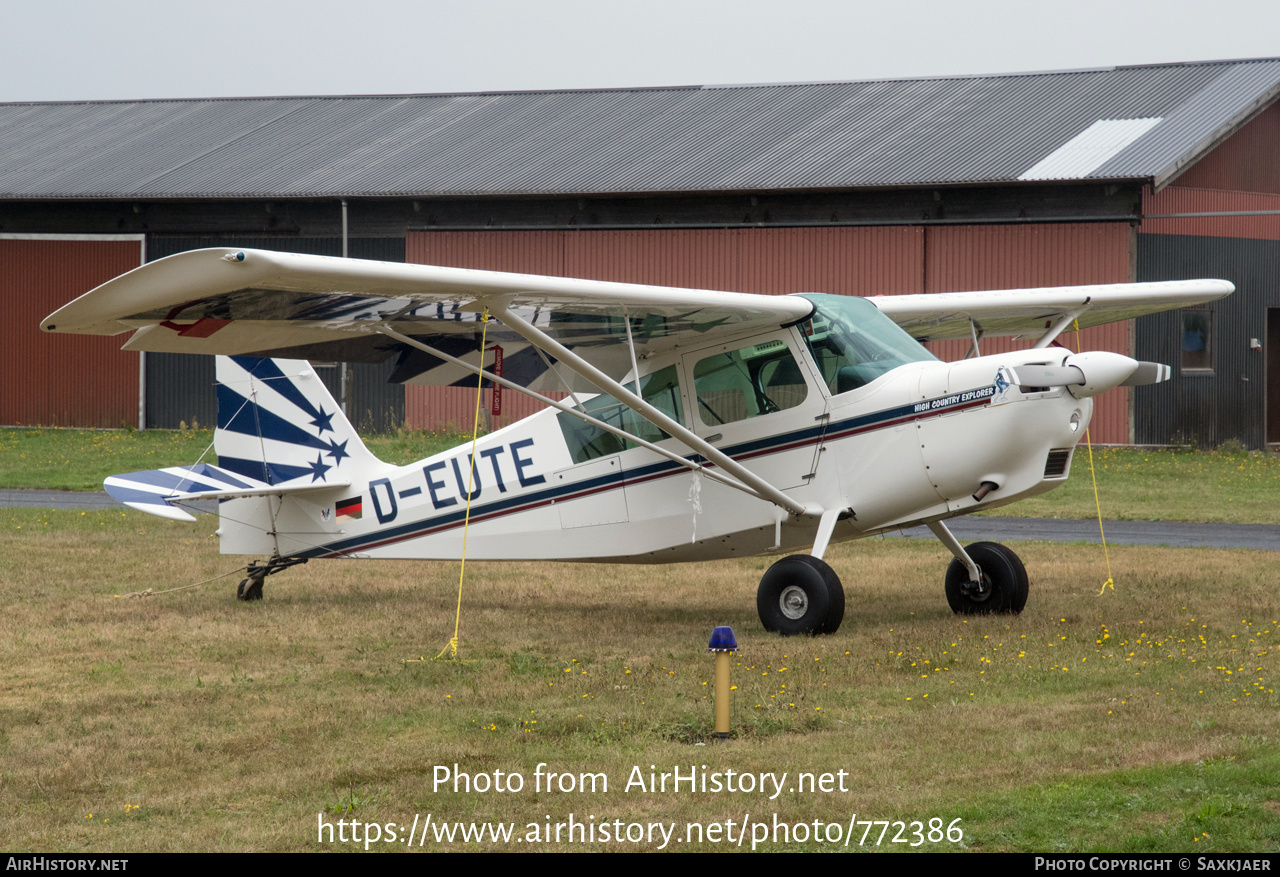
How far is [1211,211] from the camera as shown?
25719 mm

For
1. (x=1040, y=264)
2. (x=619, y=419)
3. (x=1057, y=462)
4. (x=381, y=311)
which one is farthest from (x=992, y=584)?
(x=1040, y=264)

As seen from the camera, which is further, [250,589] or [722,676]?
[250,589]

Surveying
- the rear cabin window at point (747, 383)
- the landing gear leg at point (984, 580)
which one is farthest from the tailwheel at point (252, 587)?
the landing gear leg at point (984, 580)

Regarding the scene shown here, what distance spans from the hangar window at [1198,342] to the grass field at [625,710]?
13244mm

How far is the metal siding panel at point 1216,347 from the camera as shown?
81.5ft

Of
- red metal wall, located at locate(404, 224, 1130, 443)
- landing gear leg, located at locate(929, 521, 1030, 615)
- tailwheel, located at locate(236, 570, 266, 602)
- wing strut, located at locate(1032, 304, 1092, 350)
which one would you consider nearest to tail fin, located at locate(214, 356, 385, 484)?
tailwheel, located at locate(236, 570, 266, 602)

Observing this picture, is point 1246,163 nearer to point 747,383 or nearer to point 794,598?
point 747,383

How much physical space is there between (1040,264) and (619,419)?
51.0ft

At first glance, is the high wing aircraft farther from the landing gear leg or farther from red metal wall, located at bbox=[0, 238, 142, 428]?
red metal wall, located at bbox=[0, 238, 142, 428]

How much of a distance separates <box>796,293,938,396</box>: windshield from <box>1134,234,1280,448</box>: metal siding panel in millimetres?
15603

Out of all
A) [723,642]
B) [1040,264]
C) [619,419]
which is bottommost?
[723,642]

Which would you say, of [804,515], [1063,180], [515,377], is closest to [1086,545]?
[804,515]

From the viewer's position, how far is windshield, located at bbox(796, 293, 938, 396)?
10.4 m
